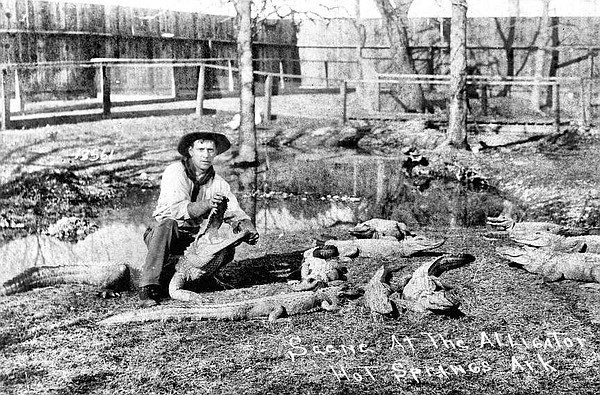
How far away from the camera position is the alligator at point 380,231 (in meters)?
5.72

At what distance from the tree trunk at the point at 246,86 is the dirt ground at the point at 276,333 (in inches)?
67.4

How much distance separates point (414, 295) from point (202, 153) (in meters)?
1.52

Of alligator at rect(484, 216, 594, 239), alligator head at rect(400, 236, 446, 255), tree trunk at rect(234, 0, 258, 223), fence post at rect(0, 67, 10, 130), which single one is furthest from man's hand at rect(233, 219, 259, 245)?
fence post at rect(0, 67, 10, 130)

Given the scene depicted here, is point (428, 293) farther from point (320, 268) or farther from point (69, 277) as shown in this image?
point (69, 277)

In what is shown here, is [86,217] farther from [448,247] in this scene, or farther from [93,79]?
[93,79]

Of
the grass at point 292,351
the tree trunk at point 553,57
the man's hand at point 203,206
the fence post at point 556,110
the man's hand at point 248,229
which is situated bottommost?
the grass at point 292,351

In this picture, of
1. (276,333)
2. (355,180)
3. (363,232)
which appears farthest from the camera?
(355,180)

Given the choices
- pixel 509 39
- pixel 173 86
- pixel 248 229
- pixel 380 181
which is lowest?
pixel 380 181

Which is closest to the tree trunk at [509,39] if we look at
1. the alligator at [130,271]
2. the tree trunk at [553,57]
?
the tree trunk at [553,57]

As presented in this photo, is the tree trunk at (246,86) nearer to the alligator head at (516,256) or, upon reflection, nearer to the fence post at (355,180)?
the fence post at (355,180)

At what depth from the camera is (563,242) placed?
5410 millimetres

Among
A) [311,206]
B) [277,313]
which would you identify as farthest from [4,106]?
[277,313]

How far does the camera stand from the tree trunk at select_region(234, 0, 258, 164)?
7836 millimetres

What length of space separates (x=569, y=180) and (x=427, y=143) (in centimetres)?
333
